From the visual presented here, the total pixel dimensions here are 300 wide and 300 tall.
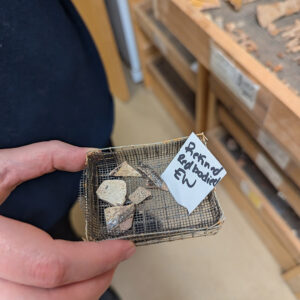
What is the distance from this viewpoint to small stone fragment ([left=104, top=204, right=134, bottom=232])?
462 millimetres

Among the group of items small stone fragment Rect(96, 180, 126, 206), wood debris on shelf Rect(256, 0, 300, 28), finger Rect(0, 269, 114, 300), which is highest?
wood debris on shelf Rect(256, 0, 300, 28)

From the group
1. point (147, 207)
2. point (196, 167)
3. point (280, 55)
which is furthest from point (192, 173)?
point (280, 55)

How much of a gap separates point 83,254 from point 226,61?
41 centimetres

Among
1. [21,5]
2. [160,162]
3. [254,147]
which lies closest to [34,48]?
[21,5]

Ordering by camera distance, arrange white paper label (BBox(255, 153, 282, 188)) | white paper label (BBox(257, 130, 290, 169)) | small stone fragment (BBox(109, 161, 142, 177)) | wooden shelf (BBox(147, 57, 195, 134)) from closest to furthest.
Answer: small stone fragment (BBox(109, 161, 142, 177))
white paper label (BBox(257, 130, 290, 169))
white paper label (BBox(255, 153, 282, 188))
wooden shelf (BBox(147, 57, 195, 134))

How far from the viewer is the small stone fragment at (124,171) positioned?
49cm

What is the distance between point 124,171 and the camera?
0.49m

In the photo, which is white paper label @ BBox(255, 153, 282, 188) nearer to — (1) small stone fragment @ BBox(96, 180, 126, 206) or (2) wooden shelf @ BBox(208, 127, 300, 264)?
(2) wooden shelf @ BBox(208, 127, 300, 264)

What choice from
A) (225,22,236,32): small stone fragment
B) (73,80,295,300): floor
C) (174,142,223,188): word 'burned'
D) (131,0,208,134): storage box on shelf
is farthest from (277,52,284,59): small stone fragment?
(73,80,295,300): floor

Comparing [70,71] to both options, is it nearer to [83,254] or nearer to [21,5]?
[21,5]

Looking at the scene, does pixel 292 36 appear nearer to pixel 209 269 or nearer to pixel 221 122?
pixel 221 122

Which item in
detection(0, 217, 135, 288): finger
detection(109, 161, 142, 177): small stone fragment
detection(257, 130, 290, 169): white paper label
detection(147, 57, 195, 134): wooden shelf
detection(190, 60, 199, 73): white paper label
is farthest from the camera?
detection(147, 57, 195, 134): wooden shelf

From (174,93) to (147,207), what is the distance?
723 millimetres

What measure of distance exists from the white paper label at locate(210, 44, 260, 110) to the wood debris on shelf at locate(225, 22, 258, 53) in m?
0.07
